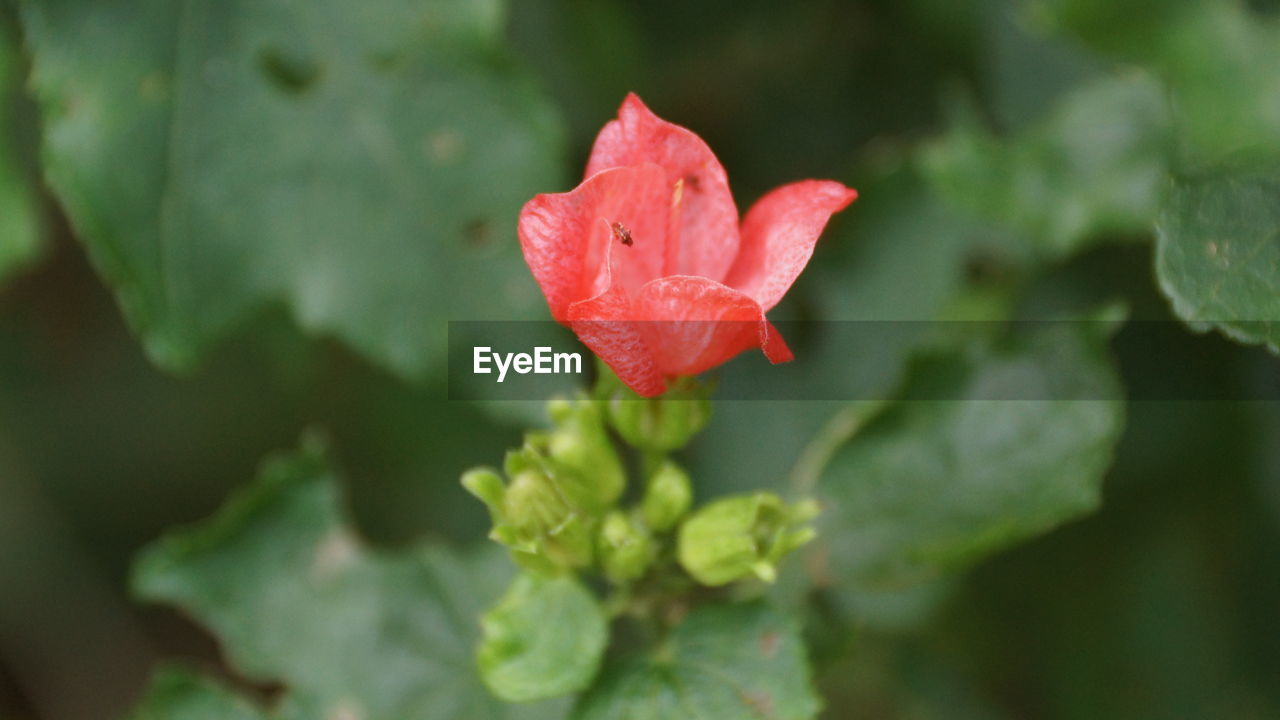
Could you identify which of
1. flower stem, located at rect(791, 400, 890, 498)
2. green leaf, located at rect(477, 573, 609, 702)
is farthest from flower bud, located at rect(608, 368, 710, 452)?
flower stem, located at rect(791, 400, 890, 498)

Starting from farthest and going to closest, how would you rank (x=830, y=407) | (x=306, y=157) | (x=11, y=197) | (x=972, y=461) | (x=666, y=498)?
(x=830, y=407) < (x=11, y=197) < (x=306, y=157) < (x=972, y=461) < (x=666, y=498)

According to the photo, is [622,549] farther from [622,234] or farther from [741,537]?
[622,234]

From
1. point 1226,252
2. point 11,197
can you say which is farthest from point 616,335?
point 11,197

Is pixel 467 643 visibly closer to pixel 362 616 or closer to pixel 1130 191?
pixel 362 616

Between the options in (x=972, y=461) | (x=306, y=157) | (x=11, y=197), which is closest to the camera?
(x=972, y=461)

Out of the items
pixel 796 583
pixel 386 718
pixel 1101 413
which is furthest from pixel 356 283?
pixel 1101 413

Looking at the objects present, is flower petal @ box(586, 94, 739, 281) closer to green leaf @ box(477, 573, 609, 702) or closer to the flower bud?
the flower bud

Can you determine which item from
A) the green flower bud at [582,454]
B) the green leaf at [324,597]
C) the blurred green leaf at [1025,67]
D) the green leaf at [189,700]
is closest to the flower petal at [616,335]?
the green flower bud at [582,454]
